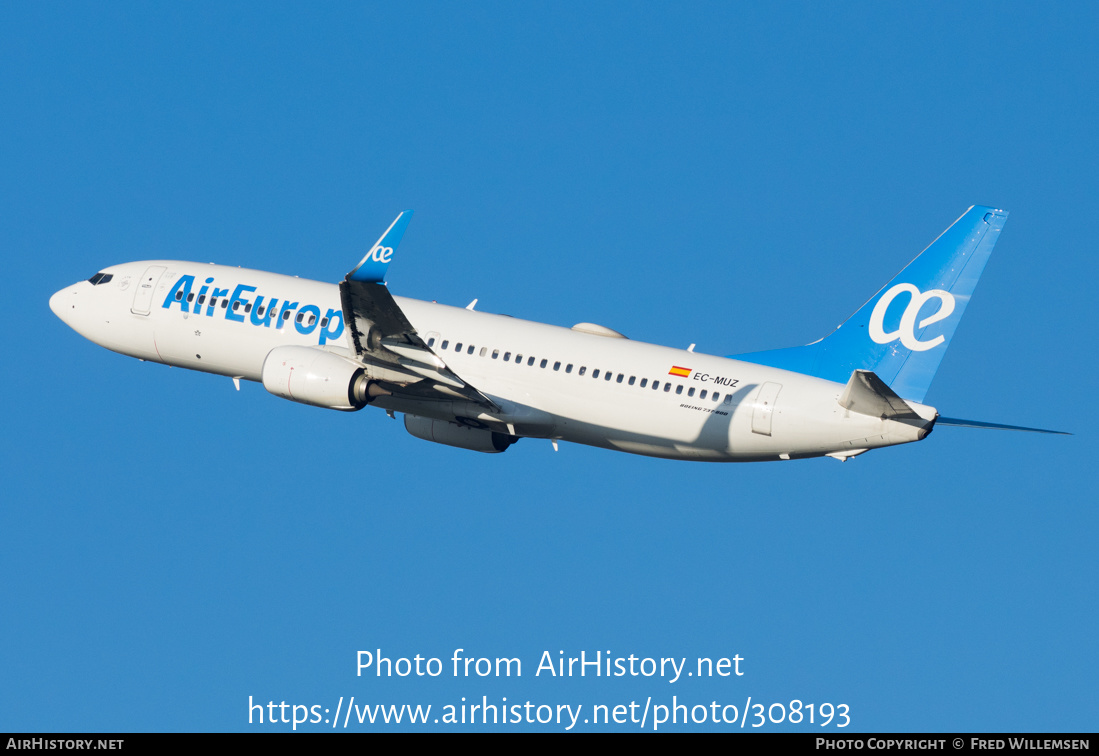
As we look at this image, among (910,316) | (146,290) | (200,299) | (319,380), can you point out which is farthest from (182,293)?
(910,316)

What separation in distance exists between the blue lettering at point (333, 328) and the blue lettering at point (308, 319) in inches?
16.9

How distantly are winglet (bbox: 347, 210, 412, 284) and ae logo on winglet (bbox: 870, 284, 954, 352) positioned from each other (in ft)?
44.6

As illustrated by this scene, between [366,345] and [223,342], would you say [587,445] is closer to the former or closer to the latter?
[366,345]

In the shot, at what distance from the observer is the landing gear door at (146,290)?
50.3m

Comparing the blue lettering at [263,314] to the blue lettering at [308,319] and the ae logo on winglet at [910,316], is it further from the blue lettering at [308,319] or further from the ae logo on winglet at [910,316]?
the ae logo on winglet at [910,316]

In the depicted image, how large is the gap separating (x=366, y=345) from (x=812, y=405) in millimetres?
12416

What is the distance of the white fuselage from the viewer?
42344 mm

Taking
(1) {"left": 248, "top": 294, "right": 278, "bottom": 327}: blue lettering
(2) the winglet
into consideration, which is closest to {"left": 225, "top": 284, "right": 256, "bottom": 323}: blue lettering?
(1) {"left": 248, "top": 294, "right": 278, "bottom": 327}: blue lettering

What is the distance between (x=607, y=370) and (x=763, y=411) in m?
4.73

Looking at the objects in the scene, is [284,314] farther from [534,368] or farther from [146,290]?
[534,368]

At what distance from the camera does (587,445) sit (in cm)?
4544

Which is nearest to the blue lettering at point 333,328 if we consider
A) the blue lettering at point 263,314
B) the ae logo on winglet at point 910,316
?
the blue lettering at point 263,314
